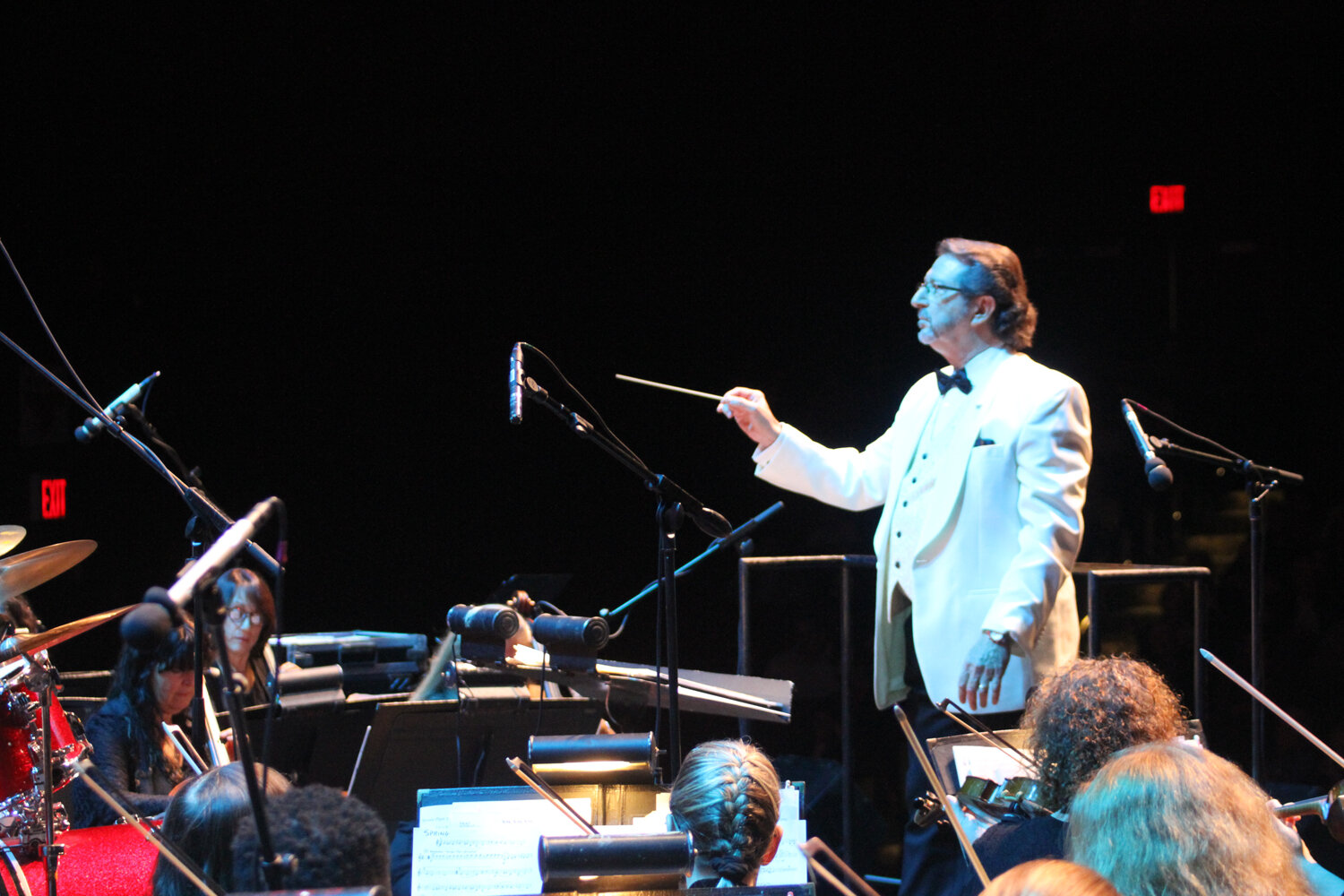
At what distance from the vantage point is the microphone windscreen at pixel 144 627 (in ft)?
3.51

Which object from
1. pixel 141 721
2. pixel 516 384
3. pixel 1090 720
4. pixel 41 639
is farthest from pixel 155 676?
pixel 1090 720

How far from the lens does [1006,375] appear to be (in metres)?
2.83

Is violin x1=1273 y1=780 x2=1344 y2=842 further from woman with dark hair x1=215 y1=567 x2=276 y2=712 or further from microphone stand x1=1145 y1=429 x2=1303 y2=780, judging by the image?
woman with dark hair x1=215 y1=567 x2=276 y2=712

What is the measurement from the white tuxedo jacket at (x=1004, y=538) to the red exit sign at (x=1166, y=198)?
10.8 feet

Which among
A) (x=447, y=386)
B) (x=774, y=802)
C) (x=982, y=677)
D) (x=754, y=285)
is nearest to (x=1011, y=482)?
(x=982, y=677)

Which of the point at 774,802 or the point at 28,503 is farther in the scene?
the point at 28,503

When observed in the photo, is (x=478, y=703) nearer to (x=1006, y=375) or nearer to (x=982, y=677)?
(x=982, y=677)

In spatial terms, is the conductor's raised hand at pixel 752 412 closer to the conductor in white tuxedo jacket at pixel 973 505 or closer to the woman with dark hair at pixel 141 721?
the conductor in white tuxedo jacket at pixel 973 505

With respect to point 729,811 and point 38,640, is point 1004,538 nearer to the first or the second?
point 729,811

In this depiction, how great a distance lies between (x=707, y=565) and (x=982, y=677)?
12.0ft

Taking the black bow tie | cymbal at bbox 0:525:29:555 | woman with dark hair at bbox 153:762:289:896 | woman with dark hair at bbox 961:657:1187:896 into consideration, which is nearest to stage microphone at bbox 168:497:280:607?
woman with dark hair at bbox 153:762:289:896

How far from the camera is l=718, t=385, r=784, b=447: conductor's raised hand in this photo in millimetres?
2996

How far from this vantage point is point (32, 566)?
2.57 m

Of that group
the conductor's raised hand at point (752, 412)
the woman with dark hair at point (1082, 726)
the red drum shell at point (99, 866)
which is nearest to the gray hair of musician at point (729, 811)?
the woman with dark hair at point (1082, 726)
